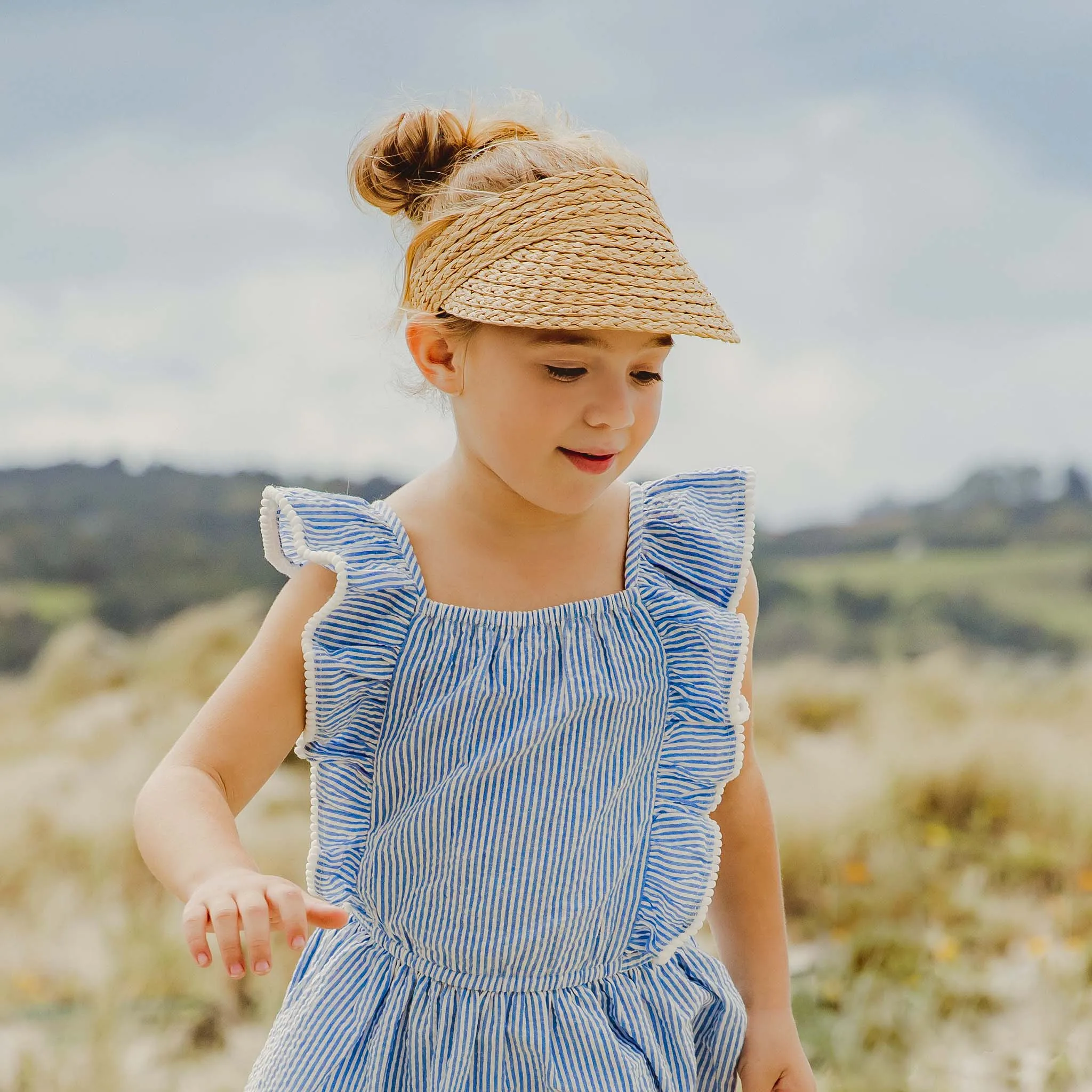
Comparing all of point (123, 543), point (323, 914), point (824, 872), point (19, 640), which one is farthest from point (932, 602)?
point (323, 914)

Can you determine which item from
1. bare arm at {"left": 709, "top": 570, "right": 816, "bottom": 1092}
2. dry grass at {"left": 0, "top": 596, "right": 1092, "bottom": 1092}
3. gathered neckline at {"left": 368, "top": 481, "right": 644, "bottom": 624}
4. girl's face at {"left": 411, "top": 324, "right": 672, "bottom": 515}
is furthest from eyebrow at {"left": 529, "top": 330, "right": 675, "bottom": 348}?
dry grass at {"left": 0, "top": 596, "right": 1092, "bottom": 1092}

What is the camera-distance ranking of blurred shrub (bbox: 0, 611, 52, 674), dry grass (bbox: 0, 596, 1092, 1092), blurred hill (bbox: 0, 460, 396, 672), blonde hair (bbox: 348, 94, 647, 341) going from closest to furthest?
blonde hair (bbox: 348, 94, 647, 341), dry grass (bbox: 0, 596, 1092, 1092), blurred shrub (bbox: 0, 611, 52, 674), blurred hill (bbox: 0, 460, 396, 672)

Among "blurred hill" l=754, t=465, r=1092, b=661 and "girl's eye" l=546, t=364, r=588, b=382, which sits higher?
"girl's eye" l=546, t=364, r=588, b=382

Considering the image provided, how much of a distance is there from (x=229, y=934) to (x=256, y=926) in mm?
23

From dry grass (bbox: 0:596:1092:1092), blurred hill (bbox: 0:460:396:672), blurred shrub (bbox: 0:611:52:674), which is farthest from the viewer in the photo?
blurred hill (bbox: 0:460:396:672)

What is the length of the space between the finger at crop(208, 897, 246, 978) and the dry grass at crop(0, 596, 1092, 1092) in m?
1.41

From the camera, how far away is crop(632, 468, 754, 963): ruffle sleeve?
3.75 ft

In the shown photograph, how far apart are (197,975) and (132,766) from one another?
59cm

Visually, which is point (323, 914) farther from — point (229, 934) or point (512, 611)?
point (512, 611)

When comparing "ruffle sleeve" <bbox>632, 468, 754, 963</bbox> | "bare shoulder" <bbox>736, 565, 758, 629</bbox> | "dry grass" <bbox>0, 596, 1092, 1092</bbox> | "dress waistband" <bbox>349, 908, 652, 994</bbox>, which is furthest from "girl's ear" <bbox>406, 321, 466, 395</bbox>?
"dry grass" <bbox>0, 596, 1092, 1092</bbox>

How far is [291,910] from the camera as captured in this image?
2.78 ft

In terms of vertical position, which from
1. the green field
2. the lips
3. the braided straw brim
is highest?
the braided straw brim

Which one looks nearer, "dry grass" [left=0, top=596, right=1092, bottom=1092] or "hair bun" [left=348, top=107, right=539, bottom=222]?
"hair bun" [left=348, top=107, right=539, bottom=222]

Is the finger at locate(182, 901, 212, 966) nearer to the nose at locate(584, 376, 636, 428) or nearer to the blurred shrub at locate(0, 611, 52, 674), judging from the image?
the nose at locate(584, 376, 636, 428)
